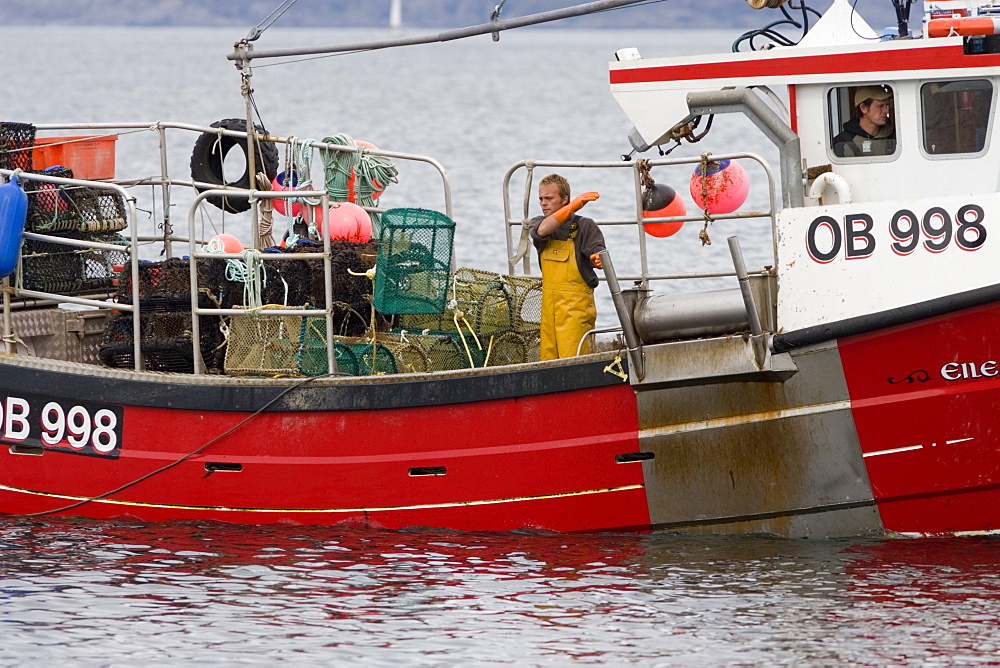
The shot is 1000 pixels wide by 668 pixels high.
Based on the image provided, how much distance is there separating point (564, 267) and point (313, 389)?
1.70 metres

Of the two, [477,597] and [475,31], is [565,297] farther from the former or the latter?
[477,597]

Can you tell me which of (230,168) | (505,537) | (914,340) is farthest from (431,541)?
(230,168)

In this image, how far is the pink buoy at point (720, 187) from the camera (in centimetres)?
1015

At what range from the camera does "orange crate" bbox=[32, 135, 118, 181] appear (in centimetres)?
1170

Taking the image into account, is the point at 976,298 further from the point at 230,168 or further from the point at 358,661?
the point at 230,168

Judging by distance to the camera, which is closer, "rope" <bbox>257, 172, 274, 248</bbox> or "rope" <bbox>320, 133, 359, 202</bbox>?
"rope" <bbox>320, 133, 359, 202</bbox>

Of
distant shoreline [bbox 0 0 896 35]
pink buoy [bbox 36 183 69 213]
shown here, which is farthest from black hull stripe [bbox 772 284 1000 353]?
distant shoreline [bbox 0 0 896 35]

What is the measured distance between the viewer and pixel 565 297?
30.9 ft

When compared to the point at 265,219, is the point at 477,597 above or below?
below

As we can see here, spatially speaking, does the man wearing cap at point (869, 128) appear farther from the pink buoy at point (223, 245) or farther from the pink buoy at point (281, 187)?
the pink buoy at point (223, 245)

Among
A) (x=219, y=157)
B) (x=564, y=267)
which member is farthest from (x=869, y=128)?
(x=219, y=157)

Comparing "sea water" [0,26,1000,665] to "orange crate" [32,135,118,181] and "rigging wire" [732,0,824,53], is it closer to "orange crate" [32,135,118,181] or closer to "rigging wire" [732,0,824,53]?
"orange crate" [32,135,118,181]

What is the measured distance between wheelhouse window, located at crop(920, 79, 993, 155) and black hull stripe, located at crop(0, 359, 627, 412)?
225 centimetres

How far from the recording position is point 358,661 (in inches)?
305
